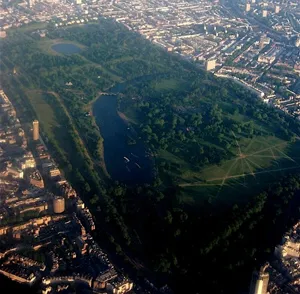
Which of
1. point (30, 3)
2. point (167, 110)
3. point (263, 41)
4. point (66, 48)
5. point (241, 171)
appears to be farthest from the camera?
point (30, 3)

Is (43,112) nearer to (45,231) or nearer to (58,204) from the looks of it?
(58,204)

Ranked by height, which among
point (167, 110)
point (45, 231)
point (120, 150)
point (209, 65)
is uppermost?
point (45, 231)

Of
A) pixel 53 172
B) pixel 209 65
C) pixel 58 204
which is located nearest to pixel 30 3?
pixel 209 65

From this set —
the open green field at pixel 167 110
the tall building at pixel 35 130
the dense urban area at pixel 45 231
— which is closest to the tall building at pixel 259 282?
the dense urban area at pixel 45 231

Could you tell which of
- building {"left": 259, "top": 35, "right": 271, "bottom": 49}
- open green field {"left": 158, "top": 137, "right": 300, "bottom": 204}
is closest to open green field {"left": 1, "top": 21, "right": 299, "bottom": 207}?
open green field {"left": 158, "top": 137, "right": 300, "bottom": 204}

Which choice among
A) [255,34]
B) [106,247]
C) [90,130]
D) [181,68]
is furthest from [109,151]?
[255,34]

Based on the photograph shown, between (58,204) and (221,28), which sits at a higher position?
(58,204)

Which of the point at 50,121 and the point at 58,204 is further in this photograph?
the point at 50,121

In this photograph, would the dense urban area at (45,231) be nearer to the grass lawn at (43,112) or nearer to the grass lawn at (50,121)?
the grass lawn at (50,121)
